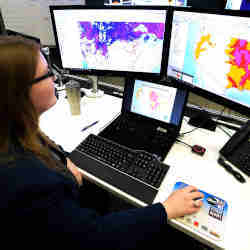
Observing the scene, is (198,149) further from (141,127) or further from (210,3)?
(210,3)

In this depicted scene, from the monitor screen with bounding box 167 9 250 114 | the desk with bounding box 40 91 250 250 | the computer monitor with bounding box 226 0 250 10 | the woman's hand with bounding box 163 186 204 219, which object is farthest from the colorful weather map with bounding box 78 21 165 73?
the computer monitor with bounding box 226 0 250 10

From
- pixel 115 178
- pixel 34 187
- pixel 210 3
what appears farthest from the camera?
pixel 210 3

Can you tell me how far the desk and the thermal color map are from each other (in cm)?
25

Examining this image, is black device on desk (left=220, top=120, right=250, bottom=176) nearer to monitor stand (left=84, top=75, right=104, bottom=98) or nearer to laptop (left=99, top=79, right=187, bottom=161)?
laptop (left=99, top=79, right=187, bottom=161)

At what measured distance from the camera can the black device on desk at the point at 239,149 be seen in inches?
34.7

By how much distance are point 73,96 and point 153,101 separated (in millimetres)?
458

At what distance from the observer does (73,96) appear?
119 cm

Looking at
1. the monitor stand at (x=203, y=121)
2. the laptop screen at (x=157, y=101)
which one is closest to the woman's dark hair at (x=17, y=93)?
the laptop screen at (x=157, y=101)

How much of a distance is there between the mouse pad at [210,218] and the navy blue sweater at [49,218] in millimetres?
144

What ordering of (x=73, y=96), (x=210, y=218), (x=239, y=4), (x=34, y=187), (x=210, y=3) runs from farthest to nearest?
(x=210, y=3) → (x=239, y=4) → (x=73, y=96) → (x=210, y=218) → (x=34, y=187)

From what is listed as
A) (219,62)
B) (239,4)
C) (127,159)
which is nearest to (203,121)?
(219,62)

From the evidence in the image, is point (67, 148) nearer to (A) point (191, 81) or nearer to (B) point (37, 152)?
(B) point (37, 152)

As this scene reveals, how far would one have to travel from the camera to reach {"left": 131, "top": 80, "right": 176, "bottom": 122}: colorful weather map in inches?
39.1

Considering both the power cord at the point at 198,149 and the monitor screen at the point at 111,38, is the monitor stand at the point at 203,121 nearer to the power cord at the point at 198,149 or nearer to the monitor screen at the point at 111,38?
the power cord at the point at 198,149
